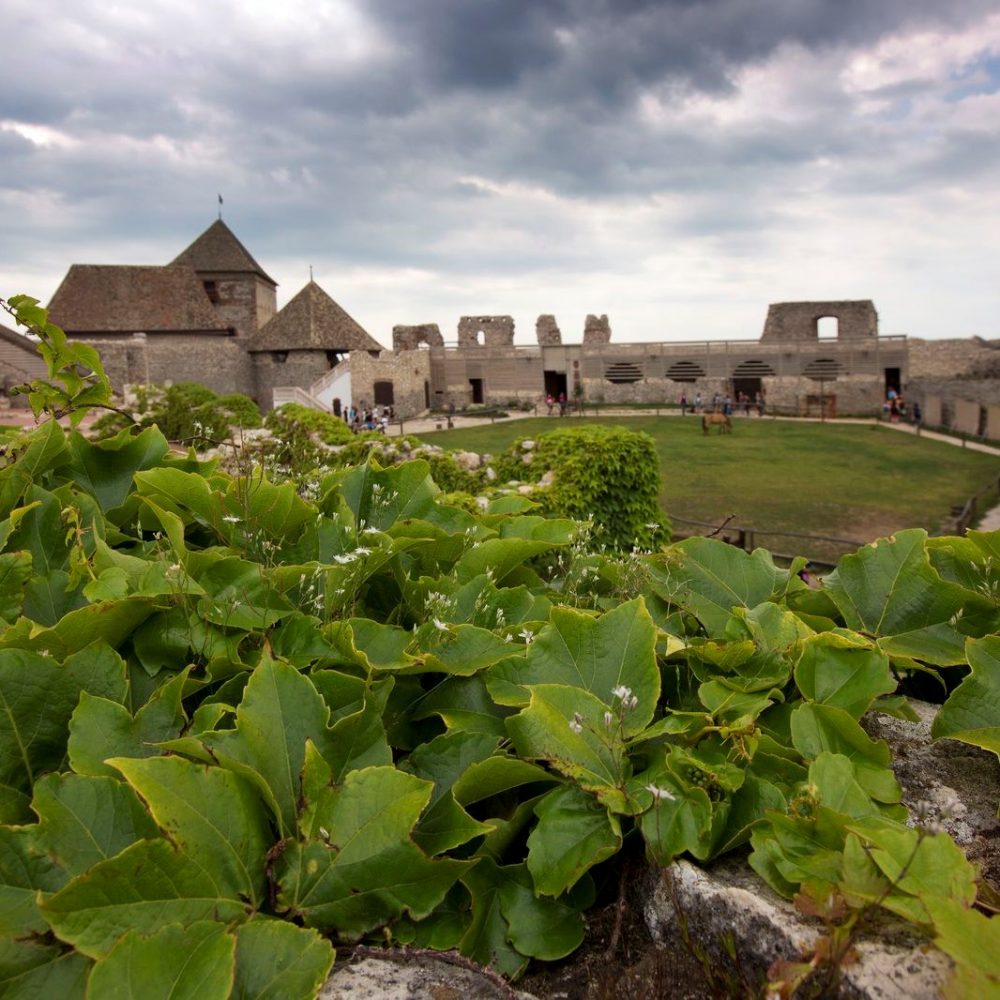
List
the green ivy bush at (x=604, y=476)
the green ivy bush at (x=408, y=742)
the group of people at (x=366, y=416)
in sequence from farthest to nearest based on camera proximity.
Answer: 1. the group of people at (x=366, y=416)
2. the green ivy bush at (x=604, y=476)
3. the green ivy bush at (x=408, y=742)

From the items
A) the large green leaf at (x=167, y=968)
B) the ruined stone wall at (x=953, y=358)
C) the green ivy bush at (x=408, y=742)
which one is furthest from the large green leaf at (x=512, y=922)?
the ruined stone wall at (x=953, y=358)

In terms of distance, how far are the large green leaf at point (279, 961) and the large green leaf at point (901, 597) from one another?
44.4 inches

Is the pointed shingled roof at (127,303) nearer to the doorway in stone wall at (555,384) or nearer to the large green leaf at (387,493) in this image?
the doorway in stone wall at (555,384)

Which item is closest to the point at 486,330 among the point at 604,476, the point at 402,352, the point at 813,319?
the point at 402,352

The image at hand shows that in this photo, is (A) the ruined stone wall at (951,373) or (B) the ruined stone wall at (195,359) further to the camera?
(A) the ruined stone wall at (951,373)

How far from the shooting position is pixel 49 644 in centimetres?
137

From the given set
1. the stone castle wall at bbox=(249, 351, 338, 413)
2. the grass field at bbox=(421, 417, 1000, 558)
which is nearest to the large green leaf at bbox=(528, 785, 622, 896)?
the grass field at bbox=(421, 417, 1000, 558)

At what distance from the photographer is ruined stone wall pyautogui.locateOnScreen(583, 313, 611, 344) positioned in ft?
160

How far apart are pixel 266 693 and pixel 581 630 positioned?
0.52m

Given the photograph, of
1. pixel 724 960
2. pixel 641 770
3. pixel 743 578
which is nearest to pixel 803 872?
pixel 724 960

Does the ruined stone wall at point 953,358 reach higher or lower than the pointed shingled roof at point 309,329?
lower

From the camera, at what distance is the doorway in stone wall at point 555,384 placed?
49.3 m

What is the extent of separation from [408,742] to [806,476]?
24.7m

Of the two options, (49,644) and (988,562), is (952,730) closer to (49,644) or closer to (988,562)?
(988,562)
